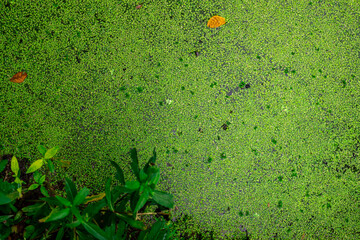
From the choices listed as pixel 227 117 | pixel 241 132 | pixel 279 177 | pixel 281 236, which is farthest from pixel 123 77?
pixel 281 236

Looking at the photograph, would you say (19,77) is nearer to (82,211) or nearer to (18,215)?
(18,215)

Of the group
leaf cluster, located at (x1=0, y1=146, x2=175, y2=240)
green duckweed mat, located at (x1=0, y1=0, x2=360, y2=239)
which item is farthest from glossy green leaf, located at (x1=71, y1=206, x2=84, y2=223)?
green duckweed mat, located at (x1=0, y1=0, x2=360, y2=239)

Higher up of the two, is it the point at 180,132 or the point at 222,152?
the point at 180,132

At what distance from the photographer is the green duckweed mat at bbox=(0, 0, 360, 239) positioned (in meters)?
1.25

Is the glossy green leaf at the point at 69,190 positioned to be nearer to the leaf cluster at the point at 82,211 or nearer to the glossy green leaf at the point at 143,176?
the leaf cluster at the point at 82,211

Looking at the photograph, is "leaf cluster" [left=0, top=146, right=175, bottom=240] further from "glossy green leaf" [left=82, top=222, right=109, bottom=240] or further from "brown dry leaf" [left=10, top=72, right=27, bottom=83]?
"brown dry leaf" [left=10, top=72, right=27, bottom=83]

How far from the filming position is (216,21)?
4.36 feet

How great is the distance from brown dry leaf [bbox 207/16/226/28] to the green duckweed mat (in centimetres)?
2

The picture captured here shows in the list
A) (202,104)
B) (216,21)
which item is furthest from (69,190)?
(216,21)

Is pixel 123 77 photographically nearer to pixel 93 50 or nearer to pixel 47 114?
pixel 93 50

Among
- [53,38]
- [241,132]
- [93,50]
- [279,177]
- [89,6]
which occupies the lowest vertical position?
[279,177]

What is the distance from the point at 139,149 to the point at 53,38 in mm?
796

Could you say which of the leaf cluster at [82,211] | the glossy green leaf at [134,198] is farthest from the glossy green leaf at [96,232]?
the glossy green leaf at [134,198]

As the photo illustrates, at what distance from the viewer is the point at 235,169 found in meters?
1.28
